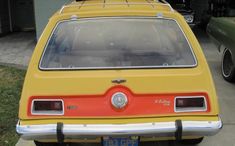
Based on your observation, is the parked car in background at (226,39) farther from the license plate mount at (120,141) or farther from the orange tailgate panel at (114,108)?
the license plate mount at (120,141)

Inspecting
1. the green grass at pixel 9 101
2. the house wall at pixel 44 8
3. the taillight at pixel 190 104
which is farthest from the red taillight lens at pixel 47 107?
the house wall at pixel 44 8

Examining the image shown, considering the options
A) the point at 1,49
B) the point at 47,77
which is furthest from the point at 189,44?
the point at 1,49

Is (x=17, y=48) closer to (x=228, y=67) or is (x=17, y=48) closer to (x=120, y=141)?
(x=228, y=67)

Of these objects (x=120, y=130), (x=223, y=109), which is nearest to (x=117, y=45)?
(x=120, y=130)

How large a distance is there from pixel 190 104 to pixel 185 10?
9038 mm

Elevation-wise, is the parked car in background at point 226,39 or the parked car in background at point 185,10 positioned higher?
the parked car in background at point 226,39

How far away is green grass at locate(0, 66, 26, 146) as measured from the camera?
5.16 m

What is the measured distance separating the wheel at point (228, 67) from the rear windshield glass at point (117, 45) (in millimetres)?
3597

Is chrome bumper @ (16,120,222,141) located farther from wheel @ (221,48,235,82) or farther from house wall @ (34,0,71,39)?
house wall @ (34,0,71,39)

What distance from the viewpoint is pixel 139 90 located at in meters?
3.63

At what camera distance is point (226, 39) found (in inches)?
289

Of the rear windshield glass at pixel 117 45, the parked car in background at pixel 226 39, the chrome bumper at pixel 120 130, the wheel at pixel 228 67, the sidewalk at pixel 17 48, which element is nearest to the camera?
the chrome bumper at pixel 120 130

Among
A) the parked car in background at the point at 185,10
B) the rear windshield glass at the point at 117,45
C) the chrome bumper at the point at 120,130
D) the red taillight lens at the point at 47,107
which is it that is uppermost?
the rear windshield glass at the point at 117,45

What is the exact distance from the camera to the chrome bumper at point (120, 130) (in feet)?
11.6
